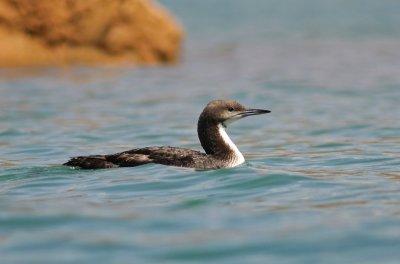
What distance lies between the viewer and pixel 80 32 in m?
25.7

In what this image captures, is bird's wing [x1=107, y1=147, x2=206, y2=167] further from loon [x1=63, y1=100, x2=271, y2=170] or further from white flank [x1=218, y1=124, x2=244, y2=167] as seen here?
white flank [x1=218, y1=124, x2=244, y2=167]

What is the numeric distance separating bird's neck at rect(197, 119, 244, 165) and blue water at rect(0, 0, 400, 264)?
0.53 m

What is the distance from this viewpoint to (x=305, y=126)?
59.4ft

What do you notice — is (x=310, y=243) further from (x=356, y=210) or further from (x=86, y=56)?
(x=86, y=56)

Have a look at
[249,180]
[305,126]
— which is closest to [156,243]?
[249,180]

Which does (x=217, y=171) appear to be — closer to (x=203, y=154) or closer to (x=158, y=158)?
(x=203, y=154)

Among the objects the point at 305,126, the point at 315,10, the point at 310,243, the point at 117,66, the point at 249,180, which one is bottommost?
Answer: the point at 310,243

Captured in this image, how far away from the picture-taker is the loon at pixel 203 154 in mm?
12570

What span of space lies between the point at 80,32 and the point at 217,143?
13320 mm

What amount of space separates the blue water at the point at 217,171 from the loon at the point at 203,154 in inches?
6.2

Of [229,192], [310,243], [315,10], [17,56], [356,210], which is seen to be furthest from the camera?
[315,10]

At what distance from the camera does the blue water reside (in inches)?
352

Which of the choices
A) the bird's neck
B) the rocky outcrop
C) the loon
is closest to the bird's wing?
the loon

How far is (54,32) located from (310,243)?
17626 mm
